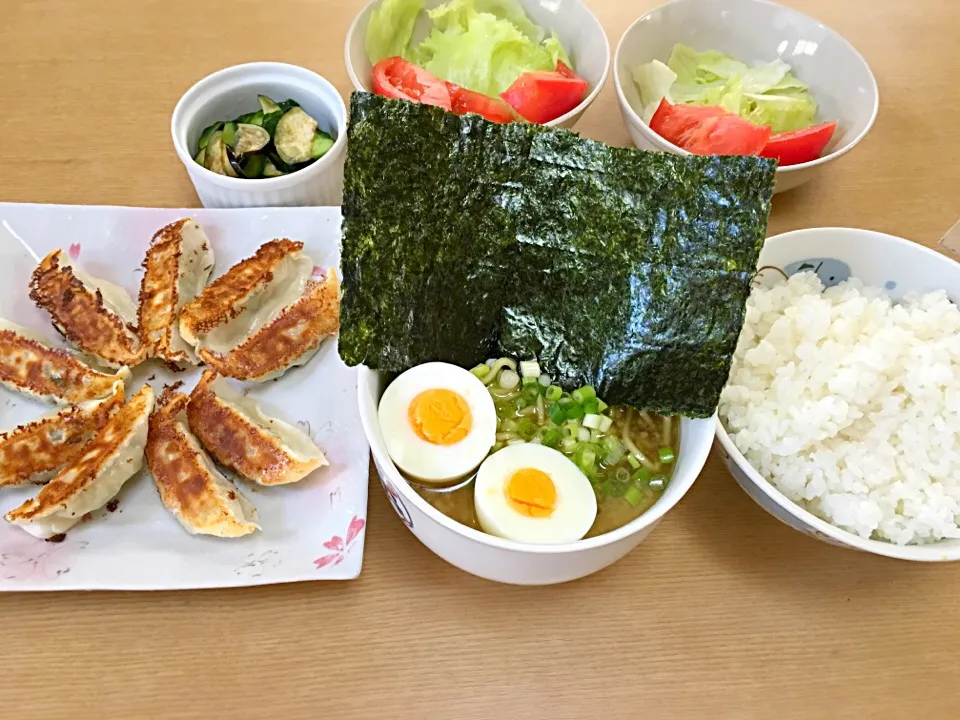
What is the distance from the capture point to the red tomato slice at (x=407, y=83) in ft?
4.92

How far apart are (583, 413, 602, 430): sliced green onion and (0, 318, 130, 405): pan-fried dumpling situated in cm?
80

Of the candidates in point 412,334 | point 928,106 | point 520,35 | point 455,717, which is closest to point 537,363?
point 412,334

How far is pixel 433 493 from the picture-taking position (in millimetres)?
1091

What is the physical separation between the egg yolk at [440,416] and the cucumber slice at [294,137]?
0.65 meters

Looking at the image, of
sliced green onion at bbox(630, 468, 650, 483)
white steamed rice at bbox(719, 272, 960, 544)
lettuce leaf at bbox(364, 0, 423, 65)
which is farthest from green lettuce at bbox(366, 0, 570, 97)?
sliced green onion at bbox(630, 468, 650, 483)

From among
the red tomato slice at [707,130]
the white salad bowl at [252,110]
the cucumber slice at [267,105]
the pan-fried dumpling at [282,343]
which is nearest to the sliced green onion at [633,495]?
the pan-fried dumpling at [282,343]

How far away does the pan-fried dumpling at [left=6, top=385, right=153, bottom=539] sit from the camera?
1089 mm

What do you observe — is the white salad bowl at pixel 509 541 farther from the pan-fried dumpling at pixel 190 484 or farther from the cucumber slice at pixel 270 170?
the cucumber slice at pixel 270 170

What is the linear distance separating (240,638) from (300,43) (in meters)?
1.46

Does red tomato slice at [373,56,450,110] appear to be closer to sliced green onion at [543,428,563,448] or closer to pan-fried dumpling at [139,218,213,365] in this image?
pan-fried dumpling at [139,218,213,365]

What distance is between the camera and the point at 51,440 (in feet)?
3.96

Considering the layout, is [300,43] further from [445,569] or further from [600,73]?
[445,569]

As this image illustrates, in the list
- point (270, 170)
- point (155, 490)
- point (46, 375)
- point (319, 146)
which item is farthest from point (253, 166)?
point (155, 490)

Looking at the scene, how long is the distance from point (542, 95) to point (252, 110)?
2.03 ft
